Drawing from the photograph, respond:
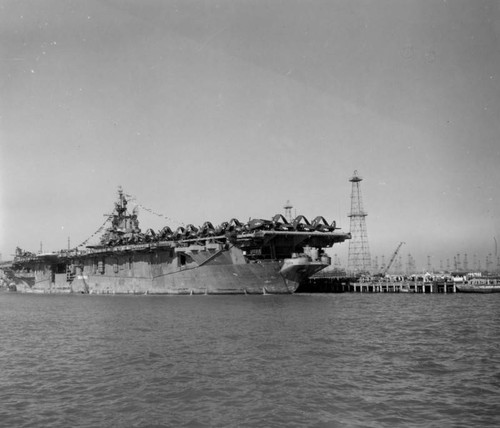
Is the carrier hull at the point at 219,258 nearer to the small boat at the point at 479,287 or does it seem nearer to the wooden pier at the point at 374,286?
the wooden pier at the point at 374,286

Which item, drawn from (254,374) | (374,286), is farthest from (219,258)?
(254,374)

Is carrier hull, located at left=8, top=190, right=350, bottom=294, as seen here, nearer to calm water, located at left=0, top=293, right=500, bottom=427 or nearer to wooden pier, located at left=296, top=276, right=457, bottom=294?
wooden pier, located at left=296, top=276, right=457, bottom=294

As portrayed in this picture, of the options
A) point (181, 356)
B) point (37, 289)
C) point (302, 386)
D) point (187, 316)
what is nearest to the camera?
point (302, 386)

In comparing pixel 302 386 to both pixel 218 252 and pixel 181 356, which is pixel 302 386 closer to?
pixel 181 356

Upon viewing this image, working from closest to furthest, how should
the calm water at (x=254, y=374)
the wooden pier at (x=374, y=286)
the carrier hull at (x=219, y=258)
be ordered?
the calm water at (x=254, y=374), the carrier hull at (x=219, y=258), the wooden pier at (x=374, y=286)

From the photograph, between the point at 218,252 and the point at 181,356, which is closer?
the point at 181,356

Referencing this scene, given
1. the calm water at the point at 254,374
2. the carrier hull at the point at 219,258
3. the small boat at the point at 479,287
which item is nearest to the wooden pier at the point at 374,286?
the small boat at the point at 479,287

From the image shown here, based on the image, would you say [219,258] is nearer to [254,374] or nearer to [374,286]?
[374,286]

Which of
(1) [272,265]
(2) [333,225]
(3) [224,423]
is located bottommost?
(3) [224,423]

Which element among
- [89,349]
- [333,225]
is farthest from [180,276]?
[89,349]
